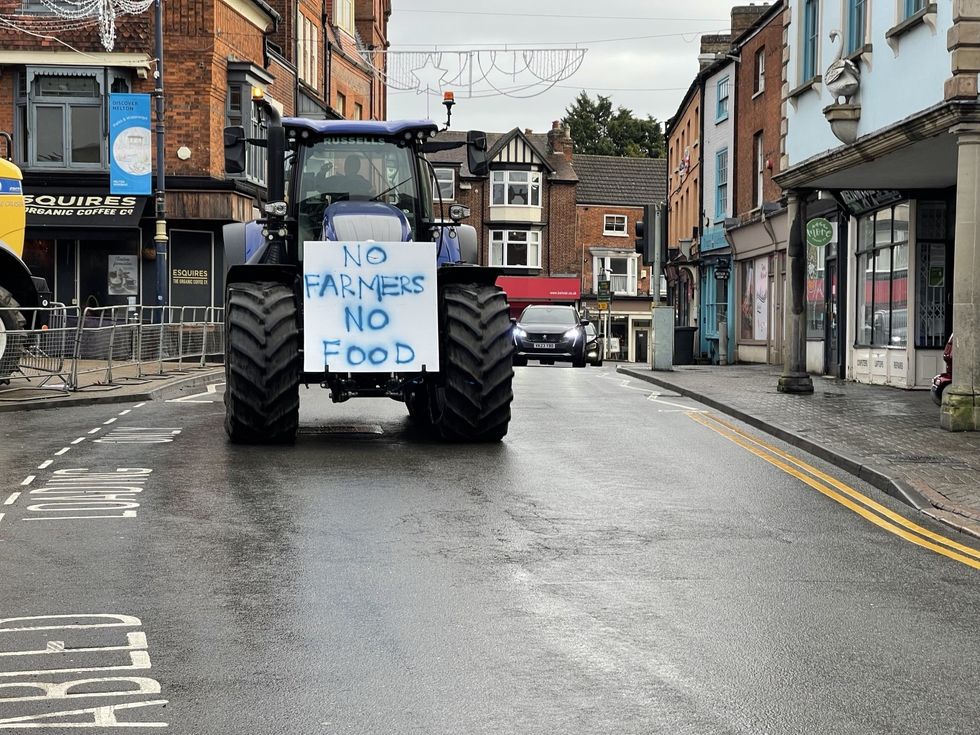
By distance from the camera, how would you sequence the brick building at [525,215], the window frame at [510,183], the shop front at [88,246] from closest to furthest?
1. the shop front at [88,246]
2. the brick building at [525,215]
3. the window frame at [510,183]

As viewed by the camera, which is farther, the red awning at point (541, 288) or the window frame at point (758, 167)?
the red awning at point (541, 288)

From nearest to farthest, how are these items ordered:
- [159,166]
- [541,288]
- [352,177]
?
[352,177] < [159,166] < [541,288]

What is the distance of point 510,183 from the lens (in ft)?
224

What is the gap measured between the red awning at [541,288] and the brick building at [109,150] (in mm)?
33348

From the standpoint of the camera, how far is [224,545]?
26.1 feet

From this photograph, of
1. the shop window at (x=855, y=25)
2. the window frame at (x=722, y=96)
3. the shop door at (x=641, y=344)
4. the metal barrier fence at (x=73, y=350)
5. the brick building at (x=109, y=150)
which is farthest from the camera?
the shop door at (x=641, y=344)

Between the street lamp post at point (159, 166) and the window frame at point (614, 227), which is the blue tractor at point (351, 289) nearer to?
the street lamp post at point (159, 166)

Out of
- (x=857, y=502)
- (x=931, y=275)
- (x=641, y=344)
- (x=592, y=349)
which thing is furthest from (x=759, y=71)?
(x=641, y=344)

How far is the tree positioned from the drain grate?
76.8 metres

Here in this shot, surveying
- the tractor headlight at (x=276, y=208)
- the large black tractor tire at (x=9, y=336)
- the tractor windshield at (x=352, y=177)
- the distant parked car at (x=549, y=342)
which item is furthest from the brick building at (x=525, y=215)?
the tractor headlight at (x=276, y=208)

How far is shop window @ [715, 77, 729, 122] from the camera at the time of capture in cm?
3958

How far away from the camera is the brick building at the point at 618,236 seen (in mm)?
71000

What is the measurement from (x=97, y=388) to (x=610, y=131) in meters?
75.5

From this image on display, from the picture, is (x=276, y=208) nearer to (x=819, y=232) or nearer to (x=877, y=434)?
(x=877, y=434)
